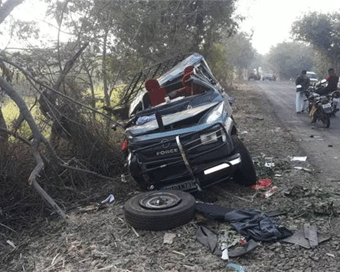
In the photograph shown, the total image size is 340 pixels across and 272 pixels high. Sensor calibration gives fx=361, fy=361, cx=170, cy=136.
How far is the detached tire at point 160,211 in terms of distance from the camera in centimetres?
412

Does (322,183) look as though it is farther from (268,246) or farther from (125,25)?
(125,25)

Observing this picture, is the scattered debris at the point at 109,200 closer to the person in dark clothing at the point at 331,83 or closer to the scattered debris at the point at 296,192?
the scattered debris at the point at 296,192

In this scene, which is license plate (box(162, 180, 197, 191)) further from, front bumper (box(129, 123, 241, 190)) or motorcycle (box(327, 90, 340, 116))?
motorcycle (box(327, 90, 340, 116))

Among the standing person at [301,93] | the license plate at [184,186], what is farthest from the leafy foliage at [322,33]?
the license plate at [184,186]

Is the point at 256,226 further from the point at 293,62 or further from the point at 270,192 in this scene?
the point at 293,62

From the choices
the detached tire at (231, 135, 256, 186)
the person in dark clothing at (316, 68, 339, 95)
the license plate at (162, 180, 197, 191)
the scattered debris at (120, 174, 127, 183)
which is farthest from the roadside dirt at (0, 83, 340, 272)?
the person in dark clothing at (316, 68, 339, 95)

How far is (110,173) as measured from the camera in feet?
22.2

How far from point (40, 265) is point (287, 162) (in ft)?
15.2

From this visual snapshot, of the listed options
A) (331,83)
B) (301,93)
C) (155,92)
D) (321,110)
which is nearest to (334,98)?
(331,83)

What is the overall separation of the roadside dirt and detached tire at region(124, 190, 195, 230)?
0.29ft

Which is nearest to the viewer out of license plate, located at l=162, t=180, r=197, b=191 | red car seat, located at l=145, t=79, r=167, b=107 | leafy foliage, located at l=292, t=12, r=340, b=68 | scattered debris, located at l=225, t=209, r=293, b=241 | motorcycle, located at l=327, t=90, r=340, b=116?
scattered debris, located at l=225, t=209, r=293, b=241

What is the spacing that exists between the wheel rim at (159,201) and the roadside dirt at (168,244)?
31cm

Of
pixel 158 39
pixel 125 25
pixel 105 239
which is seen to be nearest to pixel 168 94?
pixel 105 239

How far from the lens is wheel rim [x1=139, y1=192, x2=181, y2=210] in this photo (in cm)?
433
